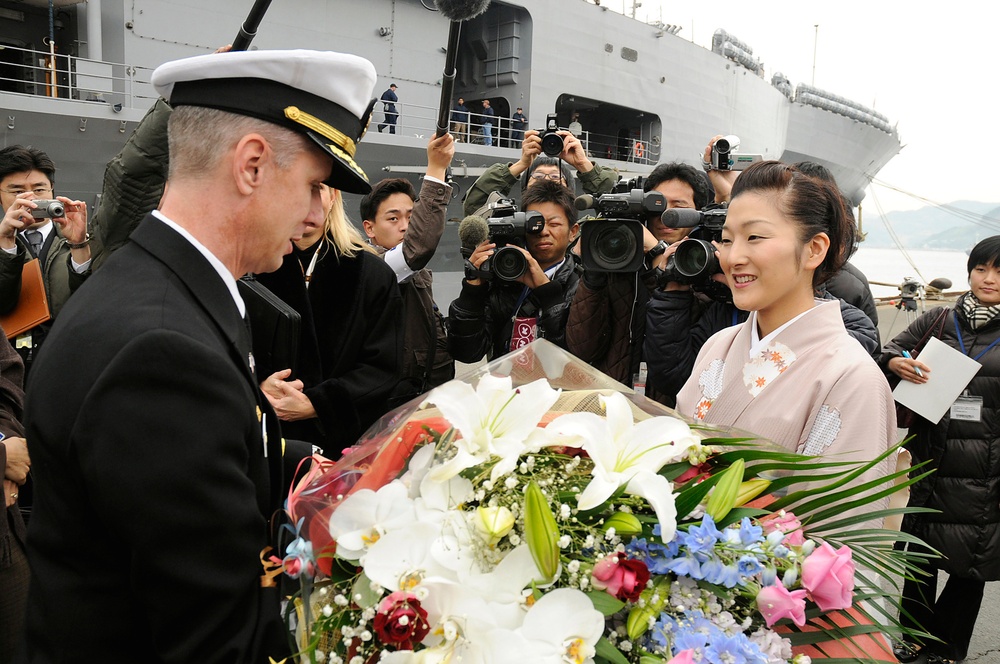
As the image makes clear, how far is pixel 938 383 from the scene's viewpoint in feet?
9.79

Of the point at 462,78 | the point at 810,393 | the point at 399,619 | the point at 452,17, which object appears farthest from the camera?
the point at 462,78

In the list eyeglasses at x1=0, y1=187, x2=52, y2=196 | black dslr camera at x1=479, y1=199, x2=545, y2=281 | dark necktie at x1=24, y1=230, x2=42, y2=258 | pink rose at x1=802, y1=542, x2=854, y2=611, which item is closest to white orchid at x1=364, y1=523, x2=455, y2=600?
pink rose at x1=802, y1=542, x2=854, y2=611

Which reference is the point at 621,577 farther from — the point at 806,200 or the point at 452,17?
the point at 452,17

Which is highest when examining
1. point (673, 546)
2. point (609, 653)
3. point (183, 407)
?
point (183, 407)

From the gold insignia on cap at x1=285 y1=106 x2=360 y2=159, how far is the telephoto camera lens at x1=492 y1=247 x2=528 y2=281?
2.00 m

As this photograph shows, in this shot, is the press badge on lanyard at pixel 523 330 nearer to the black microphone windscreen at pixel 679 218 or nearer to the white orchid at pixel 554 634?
the black microphone windscreen at pixel 679 218

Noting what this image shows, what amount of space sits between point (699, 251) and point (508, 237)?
1.01 meters

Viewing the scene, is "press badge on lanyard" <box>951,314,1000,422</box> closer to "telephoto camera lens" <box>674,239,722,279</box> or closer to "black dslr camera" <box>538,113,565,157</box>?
"telephoto camera lens" <box>674,239,722,279</box>

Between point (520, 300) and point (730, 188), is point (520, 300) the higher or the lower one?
the lower one

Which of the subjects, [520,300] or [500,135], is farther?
[500,135]

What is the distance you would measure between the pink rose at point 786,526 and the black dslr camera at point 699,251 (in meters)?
1.77

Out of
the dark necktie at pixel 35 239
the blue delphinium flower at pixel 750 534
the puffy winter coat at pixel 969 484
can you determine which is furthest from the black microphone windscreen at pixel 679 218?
the dark necktie at pixel 35 239

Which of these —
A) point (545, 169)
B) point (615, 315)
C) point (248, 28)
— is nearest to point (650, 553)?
point (248, 28)

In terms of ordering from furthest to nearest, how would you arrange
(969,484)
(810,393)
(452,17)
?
(969,484) → (452,17) → (810,393)
